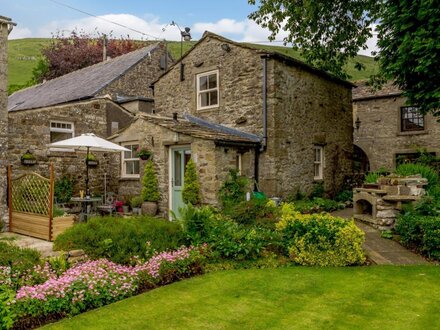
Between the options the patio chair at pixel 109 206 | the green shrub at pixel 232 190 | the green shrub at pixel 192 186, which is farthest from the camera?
the patio chair at pixel 109 206

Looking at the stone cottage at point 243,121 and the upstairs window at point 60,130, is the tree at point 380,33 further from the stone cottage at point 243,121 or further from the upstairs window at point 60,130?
the upstairs window at point 60,130

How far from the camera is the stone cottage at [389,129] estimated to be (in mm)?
21703

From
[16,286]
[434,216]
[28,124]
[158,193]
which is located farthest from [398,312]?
[28,124]

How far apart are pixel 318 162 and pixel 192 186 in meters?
6.73

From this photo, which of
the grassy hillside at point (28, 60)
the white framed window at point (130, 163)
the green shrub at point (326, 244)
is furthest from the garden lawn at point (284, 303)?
the grassy hillside at point (28, 60)

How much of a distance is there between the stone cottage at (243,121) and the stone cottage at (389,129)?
7.32m

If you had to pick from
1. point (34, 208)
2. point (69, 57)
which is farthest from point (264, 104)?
point (69, 57)

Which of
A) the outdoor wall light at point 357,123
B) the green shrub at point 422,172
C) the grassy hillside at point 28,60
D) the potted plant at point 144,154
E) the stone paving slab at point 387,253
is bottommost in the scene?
the stone paving slab at point 387,253

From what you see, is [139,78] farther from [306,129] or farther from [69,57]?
[69,57]

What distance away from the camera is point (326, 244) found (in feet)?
24.2

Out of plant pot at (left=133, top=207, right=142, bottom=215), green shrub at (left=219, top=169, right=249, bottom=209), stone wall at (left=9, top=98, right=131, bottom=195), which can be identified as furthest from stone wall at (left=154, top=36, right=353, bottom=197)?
plant pot at (left=133, top=207, right=142, bottom=215)

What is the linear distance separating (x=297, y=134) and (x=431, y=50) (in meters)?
5.81

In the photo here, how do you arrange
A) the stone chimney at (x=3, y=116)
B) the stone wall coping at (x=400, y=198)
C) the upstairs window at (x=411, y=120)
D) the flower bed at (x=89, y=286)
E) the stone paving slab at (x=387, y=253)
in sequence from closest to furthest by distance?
1. the flower bed at (x=89, y=286)
2. the stone paving slab at (x=387, y=253)
3. the stone wall coping at (x=400, y=198)
4. the stone chimney at (x=3, y=116)
5. the upstairs window at (x=411, y=120)

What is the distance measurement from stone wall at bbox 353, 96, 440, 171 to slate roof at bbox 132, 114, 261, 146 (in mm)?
13125
